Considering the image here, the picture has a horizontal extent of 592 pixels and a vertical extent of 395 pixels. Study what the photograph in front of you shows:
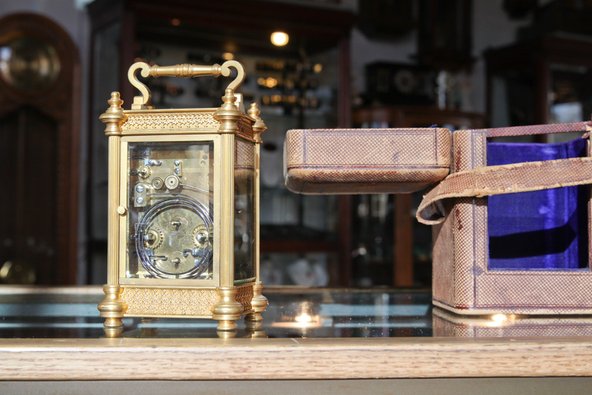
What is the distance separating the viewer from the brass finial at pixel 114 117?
3.25 ft

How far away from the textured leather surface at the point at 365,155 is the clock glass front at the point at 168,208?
0.12 metres

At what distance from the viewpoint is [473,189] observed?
40.2 inches

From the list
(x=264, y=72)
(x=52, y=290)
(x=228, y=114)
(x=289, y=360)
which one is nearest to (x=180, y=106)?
(x=264, y=72)

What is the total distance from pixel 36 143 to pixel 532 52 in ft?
10.5

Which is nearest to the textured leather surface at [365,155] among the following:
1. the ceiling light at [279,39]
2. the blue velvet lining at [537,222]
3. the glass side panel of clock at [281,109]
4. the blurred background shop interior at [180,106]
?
the blue velvet lining at [537,222]

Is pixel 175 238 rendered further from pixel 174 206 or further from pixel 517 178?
pixel 517 178

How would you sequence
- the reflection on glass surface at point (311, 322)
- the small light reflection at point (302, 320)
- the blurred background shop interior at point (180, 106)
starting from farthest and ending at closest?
the blurred background shop interior at point (180, 106) < the small light reflection at point (302, 320) < the reflection on glass surface at point (311, 322)

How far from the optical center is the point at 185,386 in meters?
0.80

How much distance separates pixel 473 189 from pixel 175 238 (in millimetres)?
401

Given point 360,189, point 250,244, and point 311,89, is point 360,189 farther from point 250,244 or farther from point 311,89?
point 311,89

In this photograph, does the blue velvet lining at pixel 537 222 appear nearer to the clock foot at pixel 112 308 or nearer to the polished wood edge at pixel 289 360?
the polished wood edge at pixel 289 360

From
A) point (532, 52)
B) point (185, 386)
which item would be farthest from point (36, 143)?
point (185, 386)

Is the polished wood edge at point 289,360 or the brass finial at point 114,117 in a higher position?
the brass finial at point 114,117

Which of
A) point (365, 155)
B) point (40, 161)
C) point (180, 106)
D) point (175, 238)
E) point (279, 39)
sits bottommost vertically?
point (175, 238)
